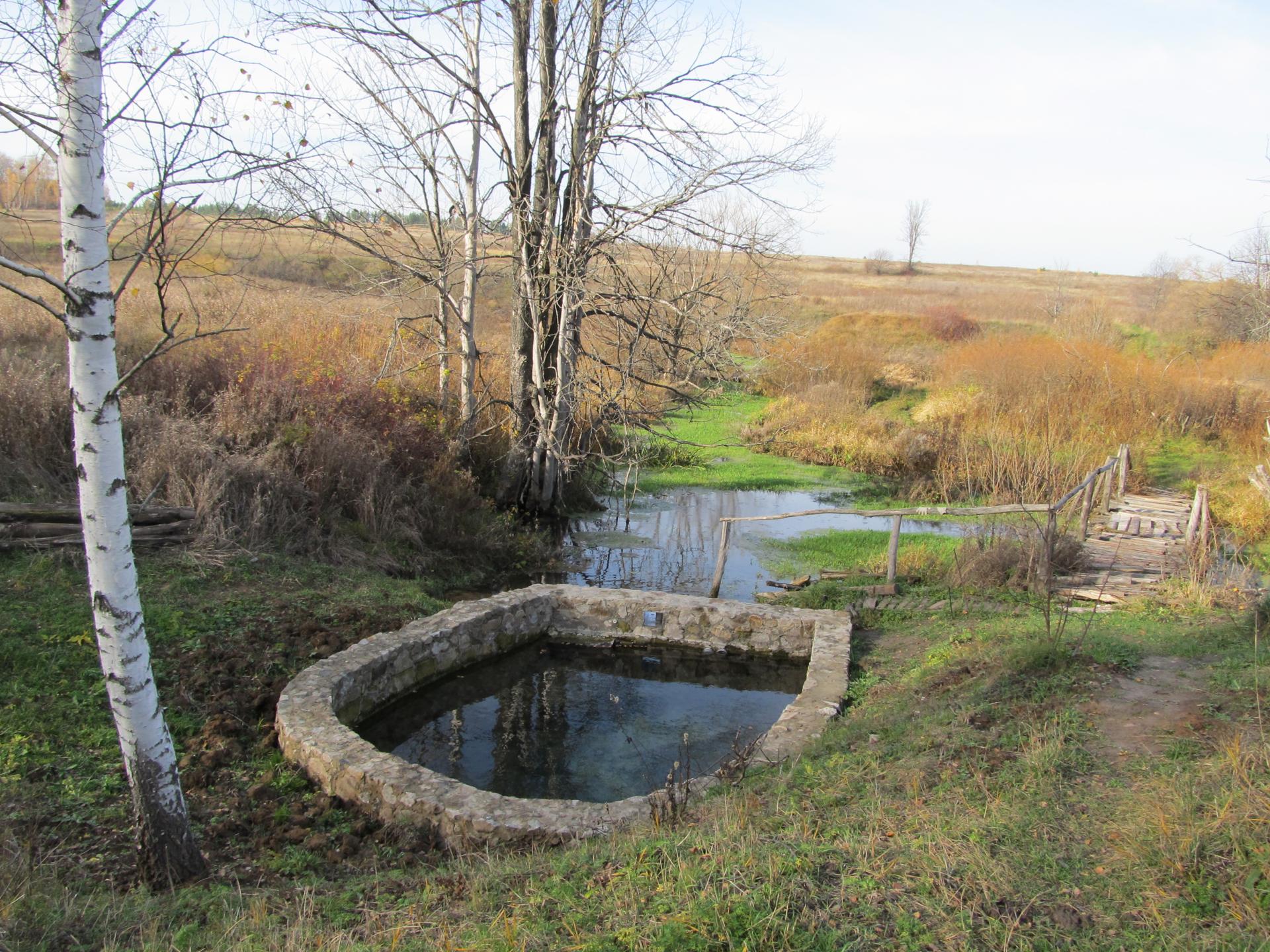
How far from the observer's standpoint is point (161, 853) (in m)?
4.54

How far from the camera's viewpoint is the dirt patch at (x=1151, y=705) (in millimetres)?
5238

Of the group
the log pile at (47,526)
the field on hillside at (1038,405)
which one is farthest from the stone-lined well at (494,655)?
the field on hillside at (1038,405)

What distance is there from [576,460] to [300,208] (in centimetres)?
663

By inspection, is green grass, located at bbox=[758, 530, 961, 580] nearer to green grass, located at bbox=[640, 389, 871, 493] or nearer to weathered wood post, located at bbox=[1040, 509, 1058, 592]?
weathered wood post, located at bbox=[1040, 509, 1058, 592]

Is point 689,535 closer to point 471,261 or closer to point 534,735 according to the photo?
point 471,261

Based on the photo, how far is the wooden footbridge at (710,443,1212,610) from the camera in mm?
10180

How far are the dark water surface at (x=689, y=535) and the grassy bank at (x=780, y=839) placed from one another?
5.28m

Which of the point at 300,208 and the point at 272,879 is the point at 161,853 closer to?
the point at 272,879

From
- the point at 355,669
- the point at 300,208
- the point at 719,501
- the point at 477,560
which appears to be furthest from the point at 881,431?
the point at 355,669

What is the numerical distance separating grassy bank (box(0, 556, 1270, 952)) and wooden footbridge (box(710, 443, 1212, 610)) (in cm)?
210

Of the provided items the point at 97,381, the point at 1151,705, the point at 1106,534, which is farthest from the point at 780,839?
the point at 1106,534

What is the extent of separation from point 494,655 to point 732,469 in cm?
1170

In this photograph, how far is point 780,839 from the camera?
13.4ft

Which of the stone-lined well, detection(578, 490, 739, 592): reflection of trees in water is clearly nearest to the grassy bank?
the stone-lined well
